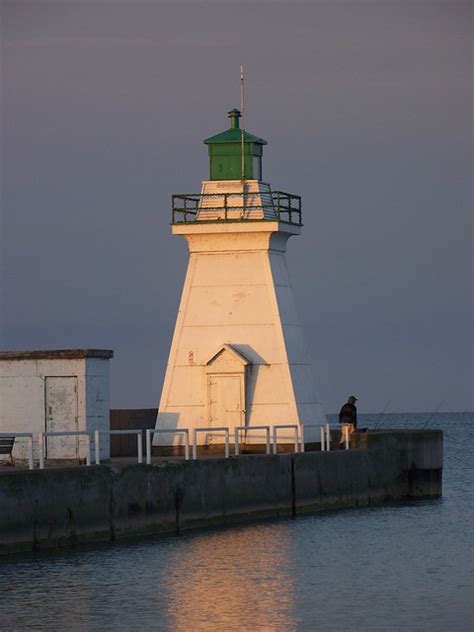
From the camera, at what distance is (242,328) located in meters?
35.9

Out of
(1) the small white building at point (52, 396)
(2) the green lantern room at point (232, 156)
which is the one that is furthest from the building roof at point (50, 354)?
(2) the green lantern room at point (232, 156)

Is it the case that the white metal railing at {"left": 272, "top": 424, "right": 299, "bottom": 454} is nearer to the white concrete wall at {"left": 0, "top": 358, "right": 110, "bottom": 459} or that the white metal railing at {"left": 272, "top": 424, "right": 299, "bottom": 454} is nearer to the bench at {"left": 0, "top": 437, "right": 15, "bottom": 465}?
the white concrete wall at {"left": 0, "top": 358, "right": 110, "bottom": 459}

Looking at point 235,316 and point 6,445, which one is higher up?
point 235,316

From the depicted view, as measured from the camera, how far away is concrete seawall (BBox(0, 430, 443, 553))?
85.4 feet

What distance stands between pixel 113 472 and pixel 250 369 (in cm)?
825

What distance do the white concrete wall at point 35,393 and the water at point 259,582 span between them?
3415 millimetres

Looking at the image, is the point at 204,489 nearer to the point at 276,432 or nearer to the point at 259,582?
the point at 276,432

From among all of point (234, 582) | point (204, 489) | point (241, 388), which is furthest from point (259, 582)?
point (241, 388)

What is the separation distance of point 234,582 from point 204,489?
5512mm

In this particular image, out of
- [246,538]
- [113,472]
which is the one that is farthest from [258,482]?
[113,472]

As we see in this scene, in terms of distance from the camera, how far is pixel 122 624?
21.7m

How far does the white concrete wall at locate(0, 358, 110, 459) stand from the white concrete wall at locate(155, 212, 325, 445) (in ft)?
13.2

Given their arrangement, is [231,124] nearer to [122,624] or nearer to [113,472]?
[113,472]

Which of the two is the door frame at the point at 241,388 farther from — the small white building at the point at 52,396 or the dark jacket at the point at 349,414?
the small white building at the point at 52,396
